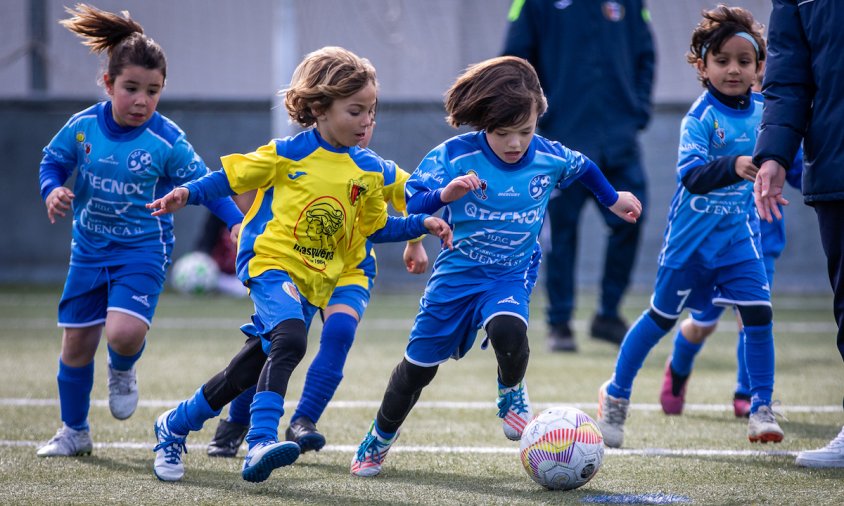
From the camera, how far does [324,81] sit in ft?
13.7

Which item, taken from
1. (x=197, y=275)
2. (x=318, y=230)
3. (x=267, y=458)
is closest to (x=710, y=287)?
(x=318, y=230)

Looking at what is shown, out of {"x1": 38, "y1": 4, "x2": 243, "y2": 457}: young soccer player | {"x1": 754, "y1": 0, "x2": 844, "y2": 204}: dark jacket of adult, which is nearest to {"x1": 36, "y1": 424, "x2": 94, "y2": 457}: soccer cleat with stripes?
{"x1": 38, "y1": 4, "x2": 243, "y2": 457}: young soccer player

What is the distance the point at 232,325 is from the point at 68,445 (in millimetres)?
4732

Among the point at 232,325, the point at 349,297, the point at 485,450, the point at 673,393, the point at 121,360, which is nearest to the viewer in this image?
the point at 349,297

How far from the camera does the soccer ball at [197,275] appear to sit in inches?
457

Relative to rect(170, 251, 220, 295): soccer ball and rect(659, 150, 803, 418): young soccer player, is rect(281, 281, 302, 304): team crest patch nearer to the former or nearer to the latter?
rect(659, 150, 803, 418): young soccer player

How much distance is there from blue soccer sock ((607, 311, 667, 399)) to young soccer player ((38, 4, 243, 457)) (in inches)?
74.1

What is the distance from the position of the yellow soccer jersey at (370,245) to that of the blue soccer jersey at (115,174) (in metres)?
0.80

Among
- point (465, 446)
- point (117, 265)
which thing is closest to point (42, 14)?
point (117, 265)

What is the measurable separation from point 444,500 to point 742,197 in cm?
216

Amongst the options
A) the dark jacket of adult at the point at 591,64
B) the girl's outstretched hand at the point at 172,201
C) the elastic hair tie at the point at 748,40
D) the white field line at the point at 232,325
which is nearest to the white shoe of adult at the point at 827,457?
the elastic hair tie at the point at 748,40

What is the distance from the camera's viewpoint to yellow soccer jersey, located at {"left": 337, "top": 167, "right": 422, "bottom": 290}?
4.38m

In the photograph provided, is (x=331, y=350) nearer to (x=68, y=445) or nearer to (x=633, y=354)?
(x=68, y=445)

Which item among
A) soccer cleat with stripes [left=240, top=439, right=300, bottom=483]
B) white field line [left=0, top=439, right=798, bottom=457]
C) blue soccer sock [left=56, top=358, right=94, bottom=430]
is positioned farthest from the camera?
blue soccer sock [left=56, top=358, right=94, bottom=430]
